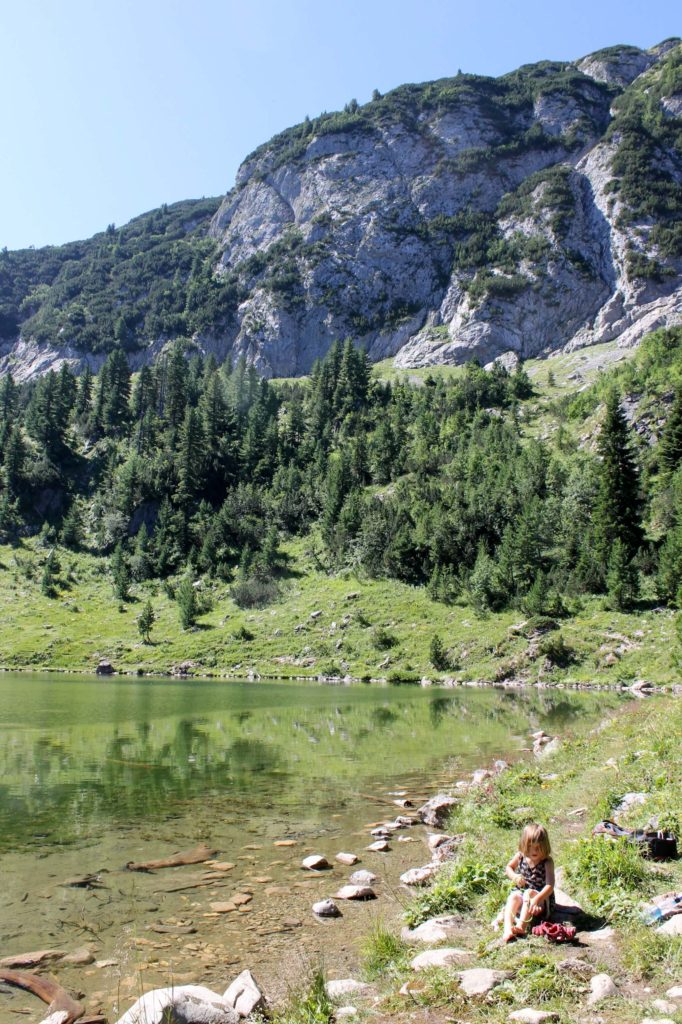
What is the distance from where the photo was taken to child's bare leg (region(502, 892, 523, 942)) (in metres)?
9.03

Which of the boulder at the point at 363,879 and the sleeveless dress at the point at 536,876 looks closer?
the sleeveless dress at the point at 536,876

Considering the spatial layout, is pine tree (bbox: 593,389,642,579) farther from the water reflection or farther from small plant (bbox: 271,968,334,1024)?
small plant (bbox: 271,968,334,1024)

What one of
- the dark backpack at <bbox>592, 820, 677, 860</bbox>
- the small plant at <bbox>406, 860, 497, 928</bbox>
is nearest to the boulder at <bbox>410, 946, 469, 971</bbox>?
the small plant at <bbox>406, 860, 497, 928</bbox>

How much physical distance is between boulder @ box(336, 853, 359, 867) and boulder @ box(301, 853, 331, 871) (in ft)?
1.27

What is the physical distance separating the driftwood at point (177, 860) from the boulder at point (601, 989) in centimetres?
948

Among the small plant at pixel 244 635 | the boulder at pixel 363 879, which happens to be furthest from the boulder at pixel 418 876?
the small plant at pixel 244 635

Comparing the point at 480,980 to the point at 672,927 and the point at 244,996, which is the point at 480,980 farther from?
the point at 244,996

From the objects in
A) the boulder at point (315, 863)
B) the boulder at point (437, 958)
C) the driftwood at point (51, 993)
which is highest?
the boulder at point (437, 958)

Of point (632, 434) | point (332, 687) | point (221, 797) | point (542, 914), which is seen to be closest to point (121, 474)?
point (332, 687)

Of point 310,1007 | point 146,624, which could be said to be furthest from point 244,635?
point 310,1007

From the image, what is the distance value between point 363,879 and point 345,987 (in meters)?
4.97

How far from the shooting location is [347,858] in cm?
1466

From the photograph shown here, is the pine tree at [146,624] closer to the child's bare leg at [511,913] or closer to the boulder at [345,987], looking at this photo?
the boulder at [345,987]

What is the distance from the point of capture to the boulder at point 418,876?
13.1 meters
